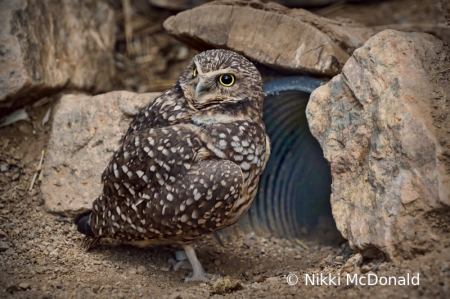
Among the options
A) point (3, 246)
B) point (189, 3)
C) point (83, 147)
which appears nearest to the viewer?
point (3, 246)

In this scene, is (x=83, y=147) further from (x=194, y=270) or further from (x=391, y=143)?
(x=391, y=143)

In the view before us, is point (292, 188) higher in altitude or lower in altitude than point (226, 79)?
lower

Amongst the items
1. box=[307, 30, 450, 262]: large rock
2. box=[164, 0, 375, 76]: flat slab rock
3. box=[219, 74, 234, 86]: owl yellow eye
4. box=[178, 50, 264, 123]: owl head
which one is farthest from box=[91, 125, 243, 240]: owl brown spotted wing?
box=[164, 0, 375, 76]: flat slab rock

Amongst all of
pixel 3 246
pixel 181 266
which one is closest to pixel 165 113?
pixel 181 266

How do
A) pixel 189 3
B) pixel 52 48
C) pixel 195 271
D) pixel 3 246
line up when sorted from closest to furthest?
pixel 3 246
pixel 195 271
pixel 52 48
pixel 189 3

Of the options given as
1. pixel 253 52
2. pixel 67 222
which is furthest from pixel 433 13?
→ pixel 67 222

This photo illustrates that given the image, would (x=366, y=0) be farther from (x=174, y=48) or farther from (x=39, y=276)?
(x=39, y=276)

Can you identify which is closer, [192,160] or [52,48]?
[192,160]
